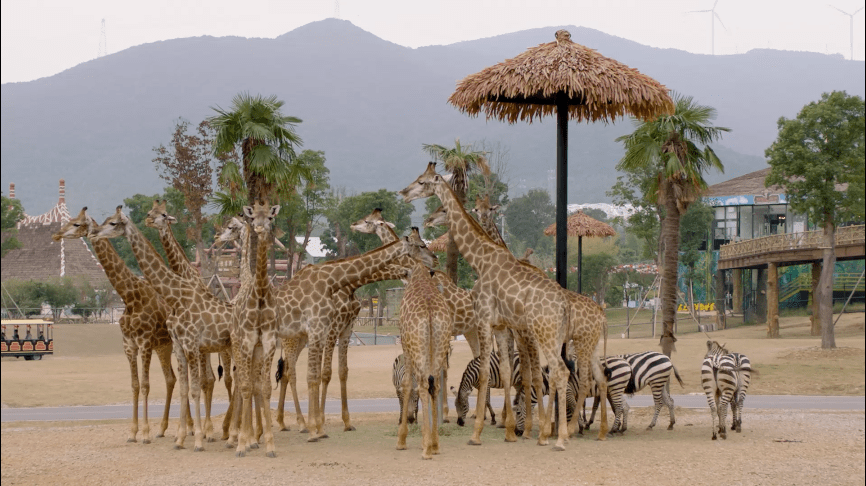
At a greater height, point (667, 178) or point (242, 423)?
point (667, 178)

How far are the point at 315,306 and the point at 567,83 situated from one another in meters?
5.21

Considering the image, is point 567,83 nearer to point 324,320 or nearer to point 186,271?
point 324,320

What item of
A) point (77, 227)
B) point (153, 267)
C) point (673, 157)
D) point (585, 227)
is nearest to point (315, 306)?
point (153, 267)

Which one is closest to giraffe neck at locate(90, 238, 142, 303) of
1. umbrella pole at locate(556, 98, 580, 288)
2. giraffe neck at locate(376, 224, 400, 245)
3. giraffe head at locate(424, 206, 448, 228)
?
giraffe neck at locate(376, 224, 400, 245)

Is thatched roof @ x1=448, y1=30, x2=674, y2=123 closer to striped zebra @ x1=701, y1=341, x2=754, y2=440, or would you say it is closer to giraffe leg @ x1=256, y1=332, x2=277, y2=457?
striped zebra @ x1=701, y1=341, x2=754, y2=440

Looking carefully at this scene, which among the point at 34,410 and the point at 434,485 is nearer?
the point at 434,485

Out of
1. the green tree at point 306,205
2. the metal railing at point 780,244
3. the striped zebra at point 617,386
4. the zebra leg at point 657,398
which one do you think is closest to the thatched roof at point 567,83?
the striped zebra at point 617,386

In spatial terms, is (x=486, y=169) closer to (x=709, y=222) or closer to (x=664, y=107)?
(x=664, y=107)

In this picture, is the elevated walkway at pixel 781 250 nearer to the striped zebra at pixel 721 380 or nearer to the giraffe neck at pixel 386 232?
the striped zebra at pixel 721 380

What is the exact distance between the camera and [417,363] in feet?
40.2

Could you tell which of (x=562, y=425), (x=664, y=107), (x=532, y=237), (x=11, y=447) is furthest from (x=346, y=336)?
(x=532, y=237)

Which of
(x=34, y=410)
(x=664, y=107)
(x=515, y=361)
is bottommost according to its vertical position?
(x=34, y=410)

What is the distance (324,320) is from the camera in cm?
1358

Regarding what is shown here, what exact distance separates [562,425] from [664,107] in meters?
5.66
